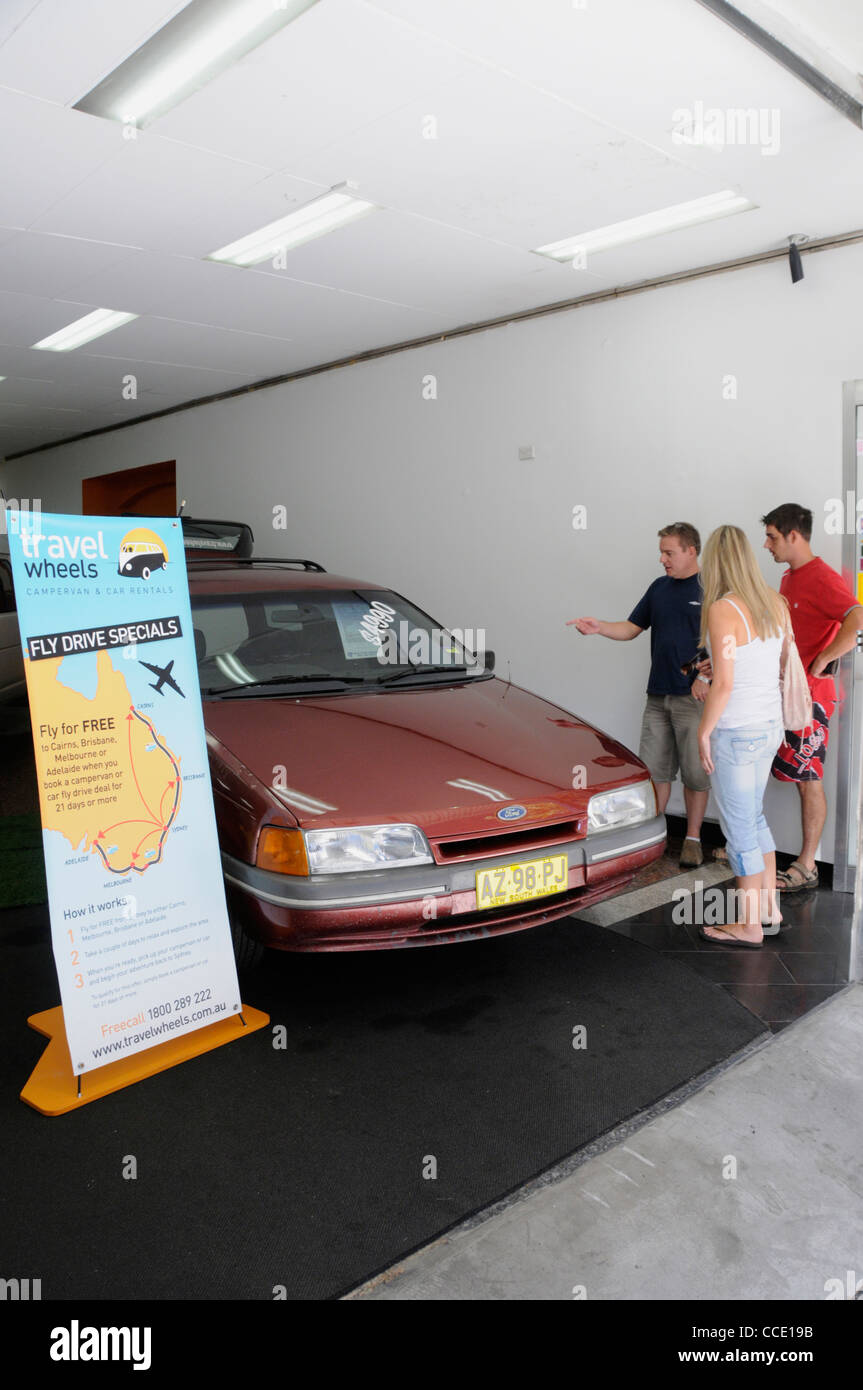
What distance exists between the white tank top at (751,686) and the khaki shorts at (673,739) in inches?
53.3

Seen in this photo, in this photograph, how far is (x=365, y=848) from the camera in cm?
285

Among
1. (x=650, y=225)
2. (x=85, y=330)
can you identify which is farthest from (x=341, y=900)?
(x=85, y=330)

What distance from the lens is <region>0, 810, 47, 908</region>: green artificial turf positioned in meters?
4.30

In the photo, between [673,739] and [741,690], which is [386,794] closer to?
[741,690]

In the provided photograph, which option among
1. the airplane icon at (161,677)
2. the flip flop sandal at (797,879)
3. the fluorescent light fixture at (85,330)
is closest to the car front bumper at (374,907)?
the airplane icon at (161,677)

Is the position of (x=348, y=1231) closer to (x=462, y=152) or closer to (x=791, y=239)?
(x=462, y=152)

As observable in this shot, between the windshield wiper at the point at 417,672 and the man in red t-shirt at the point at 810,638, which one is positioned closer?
the windshield wiper at the point at 417,672

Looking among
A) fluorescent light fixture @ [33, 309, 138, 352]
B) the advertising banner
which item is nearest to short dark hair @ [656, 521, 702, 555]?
the advertising banner

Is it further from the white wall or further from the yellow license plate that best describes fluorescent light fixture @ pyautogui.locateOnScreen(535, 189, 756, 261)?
the yellow license plate

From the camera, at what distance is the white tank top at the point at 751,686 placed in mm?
3508

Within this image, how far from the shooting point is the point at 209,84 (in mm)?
3322

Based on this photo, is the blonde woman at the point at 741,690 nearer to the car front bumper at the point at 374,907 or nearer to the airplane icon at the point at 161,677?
the car front bumper at the point at 374,907

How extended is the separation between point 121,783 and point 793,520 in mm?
3259
